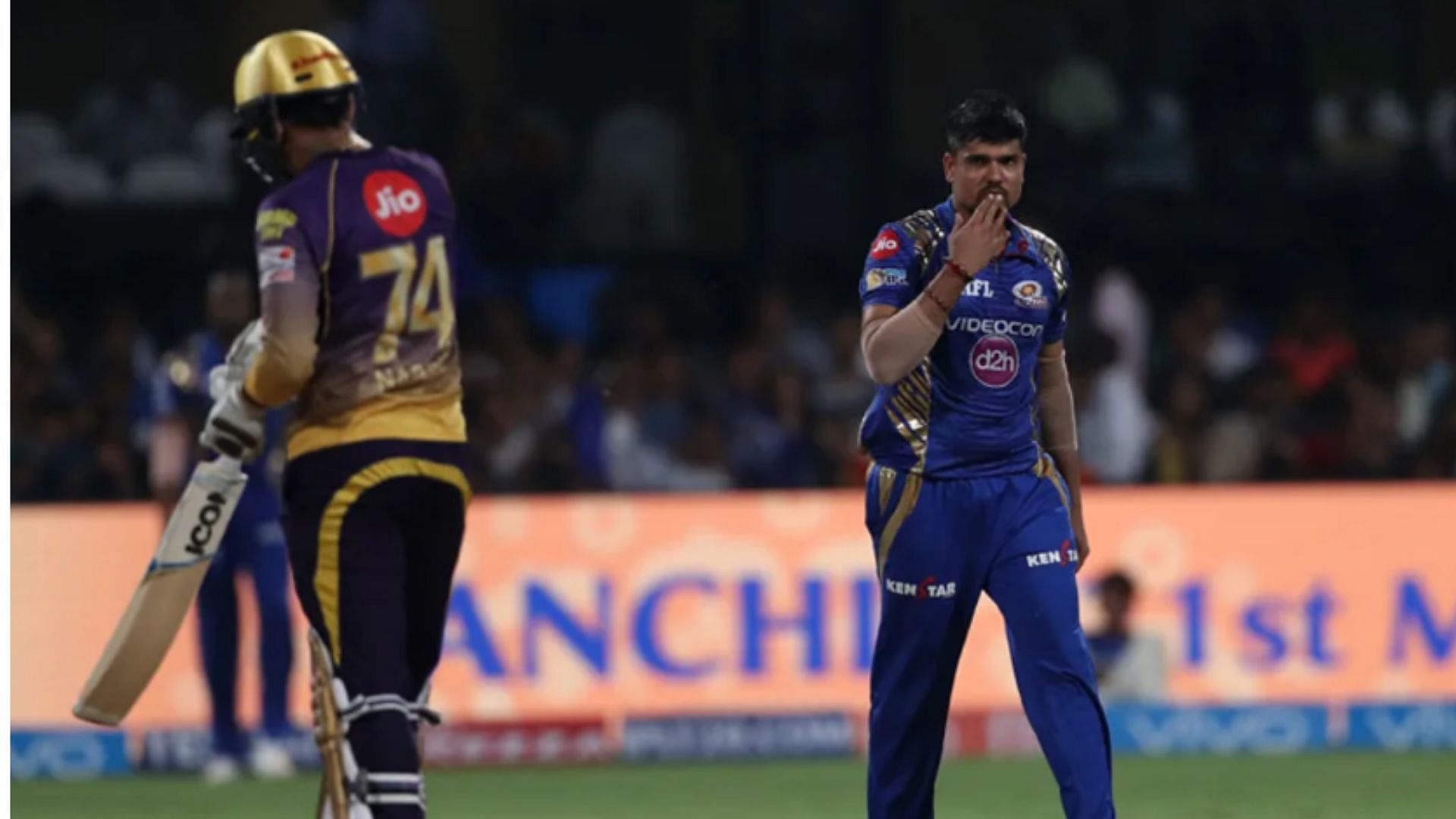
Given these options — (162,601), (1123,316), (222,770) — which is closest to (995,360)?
(162,601)

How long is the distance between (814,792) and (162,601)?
14.9 ft

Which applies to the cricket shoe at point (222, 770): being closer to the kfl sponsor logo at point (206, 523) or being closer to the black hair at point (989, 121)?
the kfl sponsor logo at point (206, 523)

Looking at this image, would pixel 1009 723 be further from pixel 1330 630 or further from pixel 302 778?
pixel 302 778

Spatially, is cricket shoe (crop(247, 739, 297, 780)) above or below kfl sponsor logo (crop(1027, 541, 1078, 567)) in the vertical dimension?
below

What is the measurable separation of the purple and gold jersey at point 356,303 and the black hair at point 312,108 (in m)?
0.09

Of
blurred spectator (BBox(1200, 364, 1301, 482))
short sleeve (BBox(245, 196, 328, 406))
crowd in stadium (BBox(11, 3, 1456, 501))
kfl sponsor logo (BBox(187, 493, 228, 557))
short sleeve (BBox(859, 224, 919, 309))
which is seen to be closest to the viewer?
short sleeve (BBox(245, 196, 328, 406))

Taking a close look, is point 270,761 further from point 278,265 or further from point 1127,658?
point 278,265

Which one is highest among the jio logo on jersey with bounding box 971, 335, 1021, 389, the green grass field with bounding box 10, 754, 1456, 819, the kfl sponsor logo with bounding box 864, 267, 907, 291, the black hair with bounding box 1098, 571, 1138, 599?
the kfl sponsor logo with bounding box 864, 267, 907, 291

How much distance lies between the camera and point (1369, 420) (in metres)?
14.7

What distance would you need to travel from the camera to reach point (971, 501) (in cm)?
706

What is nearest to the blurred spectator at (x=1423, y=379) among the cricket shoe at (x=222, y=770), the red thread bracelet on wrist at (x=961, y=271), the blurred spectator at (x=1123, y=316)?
the blurred spectator at (x=1123, y=316)

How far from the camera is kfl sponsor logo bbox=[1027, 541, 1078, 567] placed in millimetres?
7027

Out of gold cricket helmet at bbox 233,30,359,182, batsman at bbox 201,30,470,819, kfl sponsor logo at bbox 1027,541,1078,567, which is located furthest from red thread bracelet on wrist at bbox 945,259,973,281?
gold cricket helmet at bbox 233,30,359,182

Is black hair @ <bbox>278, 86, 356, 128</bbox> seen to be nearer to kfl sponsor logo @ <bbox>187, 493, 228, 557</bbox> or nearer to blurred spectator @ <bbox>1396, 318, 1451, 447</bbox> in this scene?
kfl sponsor logo @ <bbox>187, 493, 228, 557</bbox>
